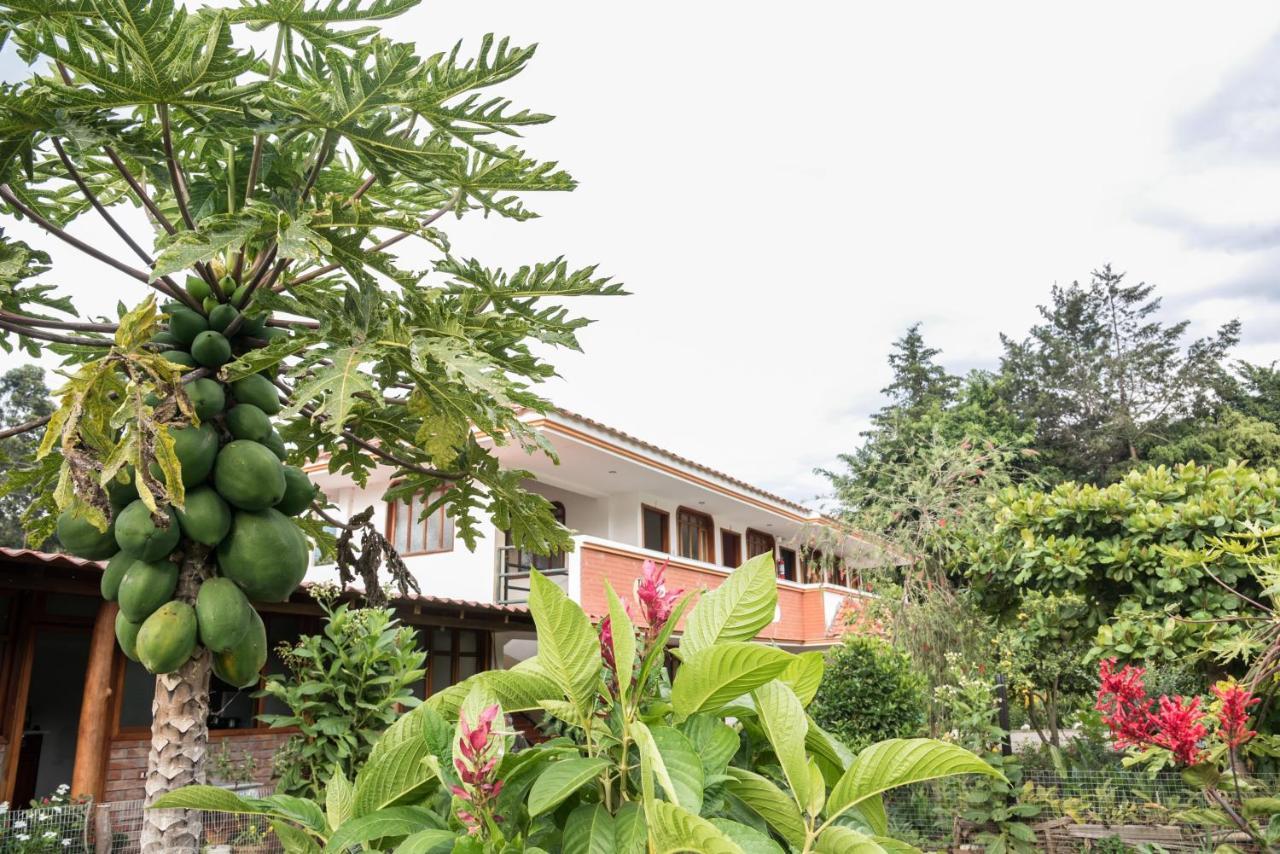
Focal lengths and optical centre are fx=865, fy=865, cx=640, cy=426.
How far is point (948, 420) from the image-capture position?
32.3m

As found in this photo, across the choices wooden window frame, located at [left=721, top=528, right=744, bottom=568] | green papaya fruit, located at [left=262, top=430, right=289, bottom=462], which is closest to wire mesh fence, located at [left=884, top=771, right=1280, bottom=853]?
green papaya fruit, located at [left=262, top=430, right=289, bottom=462]

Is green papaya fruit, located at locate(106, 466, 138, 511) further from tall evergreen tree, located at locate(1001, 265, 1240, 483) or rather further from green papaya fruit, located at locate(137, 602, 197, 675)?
tall evergreen tree, located at locate(1001, 265, 1240, 483)

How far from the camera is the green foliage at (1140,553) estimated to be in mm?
6766

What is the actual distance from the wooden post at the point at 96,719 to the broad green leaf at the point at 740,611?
8663mm

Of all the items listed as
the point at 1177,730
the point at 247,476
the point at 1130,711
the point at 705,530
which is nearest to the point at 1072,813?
the point at 1130,711

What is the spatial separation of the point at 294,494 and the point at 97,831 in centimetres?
626

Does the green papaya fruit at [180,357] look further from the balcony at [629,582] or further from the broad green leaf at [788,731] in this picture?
the balcony at [629,582]

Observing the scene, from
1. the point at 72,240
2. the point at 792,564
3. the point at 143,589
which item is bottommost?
the point at 143,589

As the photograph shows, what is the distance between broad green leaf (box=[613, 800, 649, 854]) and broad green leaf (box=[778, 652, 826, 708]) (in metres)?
0.37

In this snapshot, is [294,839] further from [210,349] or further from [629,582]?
[629,582]

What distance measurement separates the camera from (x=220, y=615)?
264 cm

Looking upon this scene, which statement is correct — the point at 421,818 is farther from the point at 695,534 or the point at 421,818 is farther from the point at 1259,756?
the point at 695,534

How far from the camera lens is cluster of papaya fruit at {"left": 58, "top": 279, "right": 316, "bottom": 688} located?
8.63 ft

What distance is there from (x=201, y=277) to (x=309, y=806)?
2419 mm
